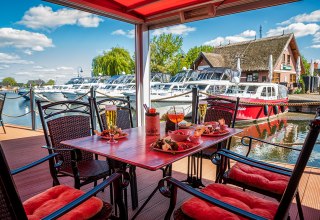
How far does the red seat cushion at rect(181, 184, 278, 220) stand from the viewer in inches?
45.1

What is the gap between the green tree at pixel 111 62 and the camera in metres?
7.39

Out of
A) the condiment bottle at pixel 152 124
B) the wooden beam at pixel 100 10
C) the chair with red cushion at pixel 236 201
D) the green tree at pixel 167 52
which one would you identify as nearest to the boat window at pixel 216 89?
the green tree at pixel 167 52

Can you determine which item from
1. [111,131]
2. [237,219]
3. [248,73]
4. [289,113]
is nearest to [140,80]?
[111,131]

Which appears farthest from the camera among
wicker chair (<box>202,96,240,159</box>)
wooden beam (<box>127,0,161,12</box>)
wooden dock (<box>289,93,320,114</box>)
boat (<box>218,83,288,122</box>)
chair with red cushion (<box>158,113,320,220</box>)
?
boat (<box>218,83,288,122</box>)

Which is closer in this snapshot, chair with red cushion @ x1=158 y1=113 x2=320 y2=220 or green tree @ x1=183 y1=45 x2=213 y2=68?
chair with red cushion @ x1=158 y1=113 x2=320 y2=220

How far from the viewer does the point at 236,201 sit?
1.31 meters

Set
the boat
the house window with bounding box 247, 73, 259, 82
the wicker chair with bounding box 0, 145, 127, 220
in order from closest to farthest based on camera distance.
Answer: the wicker chair with bounding box 0, 145, 127, 220
the boat
the house window with bounding box 247, 73, 259, 82

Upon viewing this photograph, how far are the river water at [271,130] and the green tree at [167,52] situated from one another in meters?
3.10

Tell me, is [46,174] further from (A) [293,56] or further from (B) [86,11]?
(A) [293,56]

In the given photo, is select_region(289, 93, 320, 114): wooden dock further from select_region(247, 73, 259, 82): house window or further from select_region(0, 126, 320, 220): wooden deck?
select_region(0, 126, 320, 220): wooden deck

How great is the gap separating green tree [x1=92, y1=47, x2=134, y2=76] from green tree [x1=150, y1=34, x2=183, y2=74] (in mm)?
1262

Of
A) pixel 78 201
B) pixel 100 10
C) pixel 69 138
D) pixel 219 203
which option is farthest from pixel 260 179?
pixel 100 10

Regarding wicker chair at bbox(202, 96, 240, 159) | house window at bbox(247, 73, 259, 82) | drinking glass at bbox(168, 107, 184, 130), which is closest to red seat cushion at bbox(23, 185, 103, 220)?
drinking glass at bbox(168, 107, 184, 130)

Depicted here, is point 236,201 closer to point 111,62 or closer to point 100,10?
point 100,10
